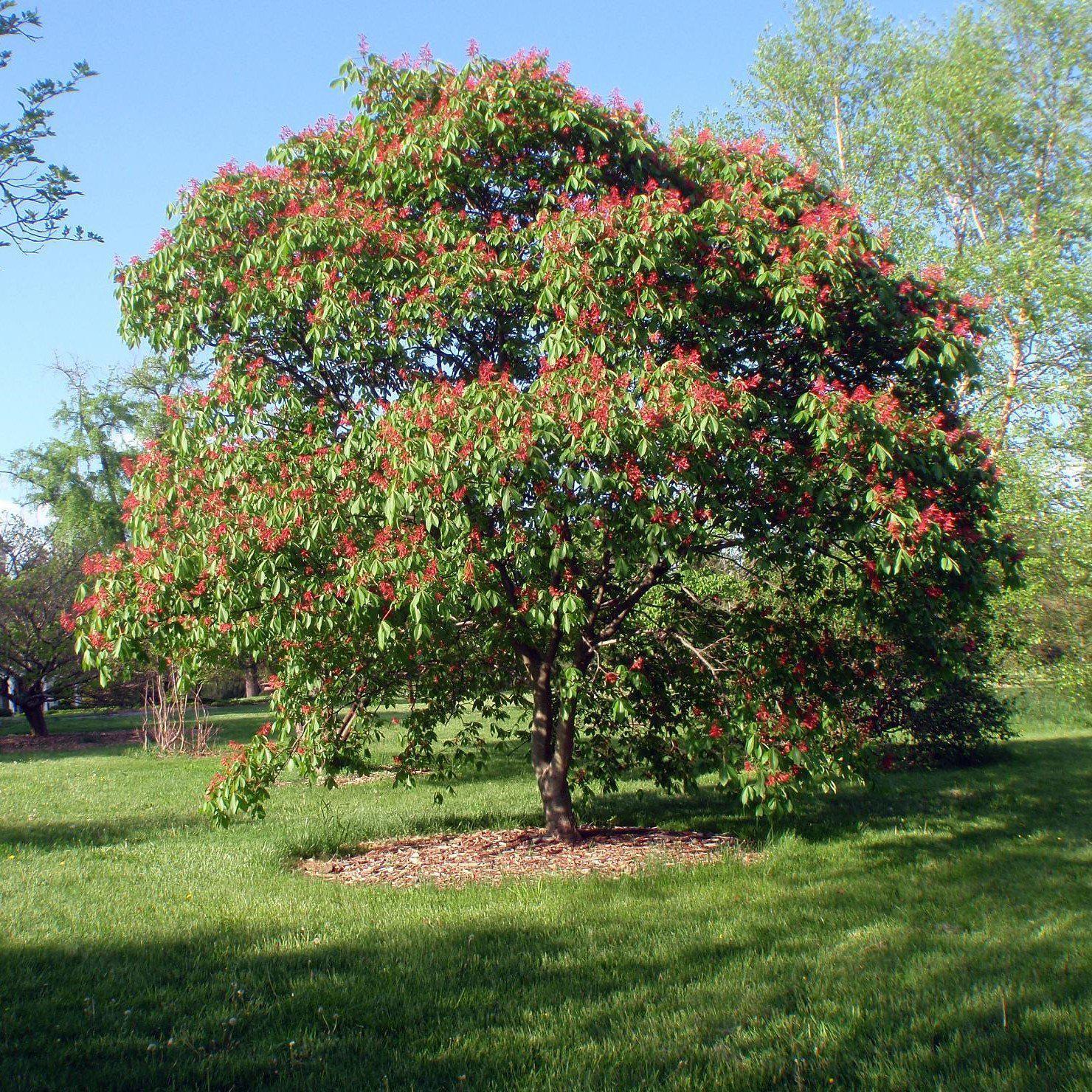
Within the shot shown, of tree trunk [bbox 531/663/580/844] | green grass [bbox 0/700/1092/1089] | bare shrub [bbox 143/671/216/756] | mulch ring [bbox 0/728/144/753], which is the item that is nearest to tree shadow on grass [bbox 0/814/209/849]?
green grass [bbox 0/700/1092/1089]

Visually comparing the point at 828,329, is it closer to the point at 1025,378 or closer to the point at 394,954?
the point at 394,954

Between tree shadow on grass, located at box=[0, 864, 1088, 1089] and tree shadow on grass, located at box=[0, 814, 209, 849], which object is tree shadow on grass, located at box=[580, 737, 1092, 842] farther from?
tree shadow on grass, located at box=[0, 814, 209, 849]

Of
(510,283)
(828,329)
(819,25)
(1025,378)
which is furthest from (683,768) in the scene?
(819,25)

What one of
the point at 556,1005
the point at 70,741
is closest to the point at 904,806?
the point at 556,1005

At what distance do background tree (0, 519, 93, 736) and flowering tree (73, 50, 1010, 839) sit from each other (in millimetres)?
17759

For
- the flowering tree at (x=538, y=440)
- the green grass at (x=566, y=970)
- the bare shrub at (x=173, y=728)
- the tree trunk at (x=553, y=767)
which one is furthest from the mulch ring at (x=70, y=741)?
the flowering tree at (x=538, y=440)

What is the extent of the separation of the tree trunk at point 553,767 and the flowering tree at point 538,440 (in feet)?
0.12

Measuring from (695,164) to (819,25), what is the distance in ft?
52.6

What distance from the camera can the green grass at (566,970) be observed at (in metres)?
3.72

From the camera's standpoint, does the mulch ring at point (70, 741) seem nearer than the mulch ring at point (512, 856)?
Result: No

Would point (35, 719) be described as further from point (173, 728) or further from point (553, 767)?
point (553, 767)

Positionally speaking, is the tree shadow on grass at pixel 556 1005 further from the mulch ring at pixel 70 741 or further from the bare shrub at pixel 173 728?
the mulch ring at pixel 70 741

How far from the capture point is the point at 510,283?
6.63 meters

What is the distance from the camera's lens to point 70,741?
71.6 ft
